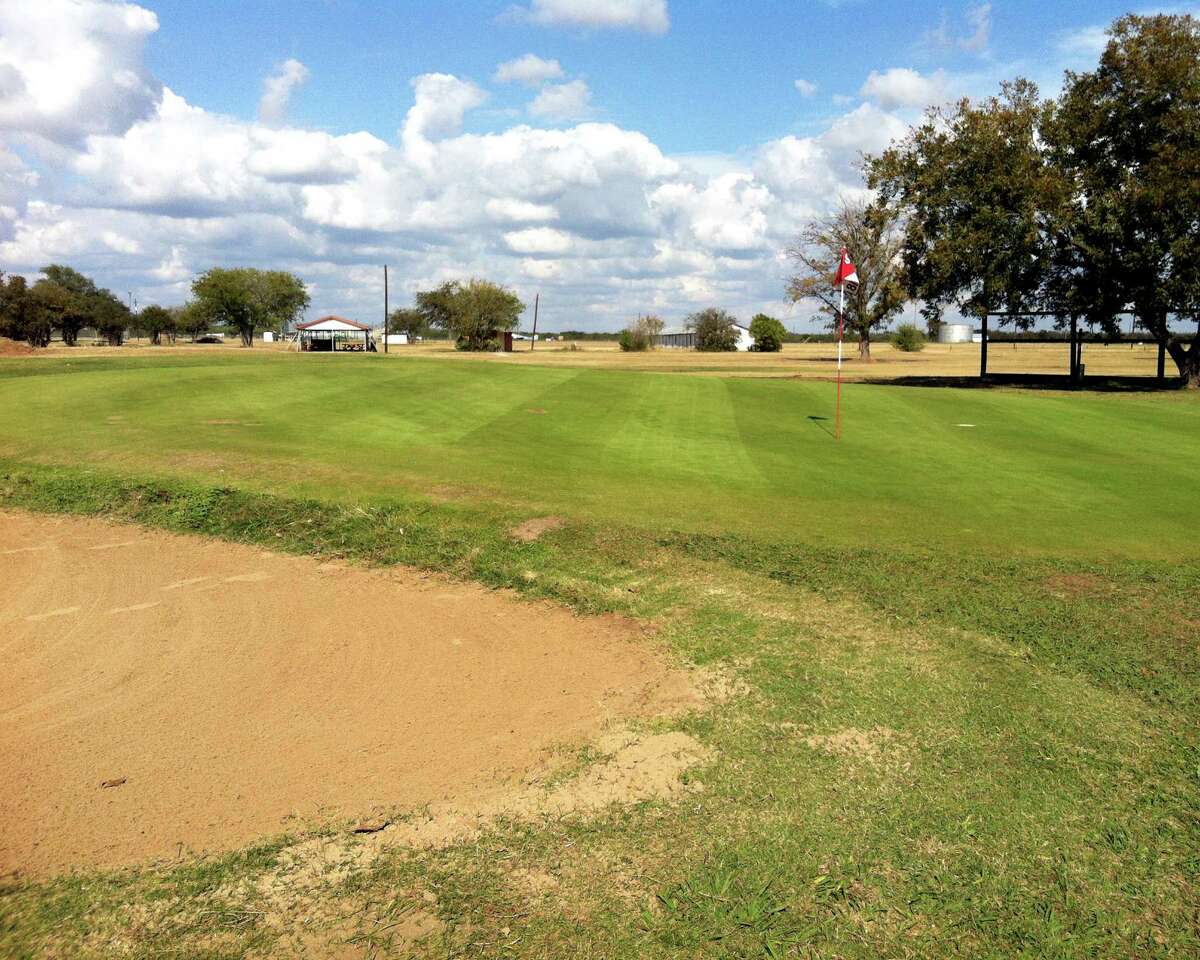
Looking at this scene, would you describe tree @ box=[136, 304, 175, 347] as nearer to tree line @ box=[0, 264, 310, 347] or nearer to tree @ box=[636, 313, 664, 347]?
tree line @ box=[0, 264, 310, 347]

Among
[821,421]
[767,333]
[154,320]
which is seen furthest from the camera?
[154,320]

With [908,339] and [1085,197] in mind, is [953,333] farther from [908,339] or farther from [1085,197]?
[1085,197]

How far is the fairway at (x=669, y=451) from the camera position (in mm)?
12195

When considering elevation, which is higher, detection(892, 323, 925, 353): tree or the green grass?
detection(892, 323, 925, 353): tree

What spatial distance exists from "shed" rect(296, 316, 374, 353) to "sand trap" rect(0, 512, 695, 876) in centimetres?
9108

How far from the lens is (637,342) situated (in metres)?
130

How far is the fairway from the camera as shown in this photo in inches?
480

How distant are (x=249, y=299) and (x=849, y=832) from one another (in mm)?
135667

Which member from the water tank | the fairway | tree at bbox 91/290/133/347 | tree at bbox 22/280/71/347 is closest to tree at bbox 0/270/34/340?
tree at bbox 22/280/71/347

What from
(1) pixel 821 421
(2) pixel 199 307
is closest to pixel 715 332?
(2) pixel 199 307

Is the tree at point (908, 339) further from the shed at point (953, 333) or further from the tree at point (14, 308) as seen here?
the tree at point (14, 308)

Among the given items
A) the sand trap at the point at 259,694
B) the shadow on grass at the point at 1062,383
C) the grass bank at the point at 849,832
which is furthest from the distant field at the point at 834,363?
the grass bank at the point at 849,832

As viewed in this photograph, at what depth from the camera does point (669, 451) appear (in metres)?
16.8

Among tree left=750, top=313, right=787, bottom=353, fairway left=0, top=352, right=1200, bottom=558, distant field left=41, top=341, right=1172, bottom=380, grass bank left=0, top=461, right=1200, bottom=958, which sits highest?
tree left=750, top=313, right=787, bottom=353
